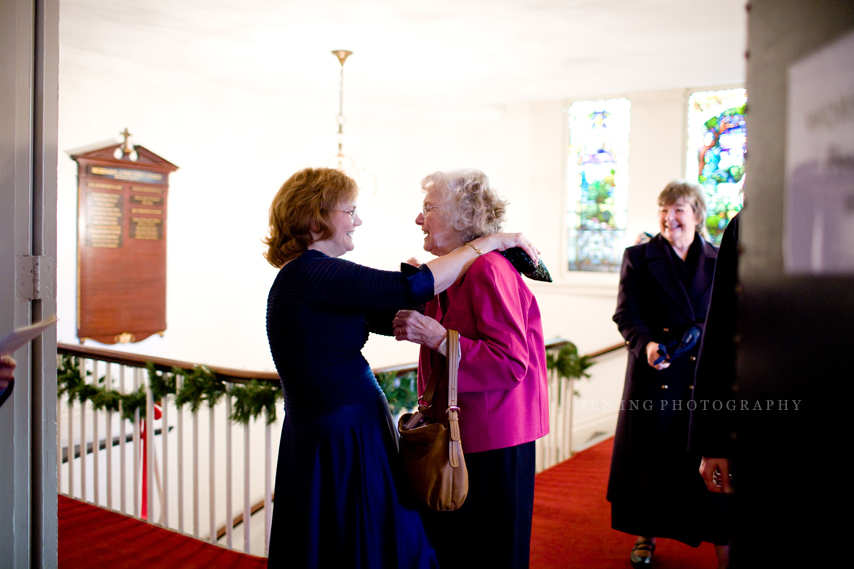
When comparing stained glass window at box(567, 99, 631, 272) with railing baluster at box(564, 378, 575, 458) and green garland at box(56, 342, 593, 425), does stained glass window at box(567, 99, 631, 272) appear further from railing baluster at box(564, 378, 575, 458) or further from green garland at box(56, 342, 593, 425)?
green garland at box(56, 342, 593, 425)

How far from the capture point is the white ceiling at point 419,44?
4703 mm

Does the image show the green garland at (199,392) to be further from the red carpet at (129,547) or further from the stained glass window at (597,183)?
the stained glass window at (597,183)

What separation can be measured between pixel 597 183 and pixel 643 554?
212 inches

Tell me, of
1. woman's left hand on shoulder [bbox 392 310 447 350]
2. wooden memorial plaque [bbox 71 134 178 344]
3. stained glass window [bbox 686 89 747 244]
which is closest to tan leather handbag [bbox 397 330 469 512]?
woman's left hand on shoulder [bbox 392 310 447 350]

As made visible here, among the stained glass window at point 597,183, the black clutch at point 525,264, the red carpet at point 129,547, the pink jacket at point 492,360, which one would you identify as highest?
the stained glass window at point 597,183

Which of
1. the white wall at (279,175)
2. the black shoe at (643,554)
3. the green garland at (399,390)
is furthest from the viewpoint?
the white wall at (279,175)

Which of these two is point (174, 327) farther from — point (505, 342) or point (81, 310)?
point (505, 342)

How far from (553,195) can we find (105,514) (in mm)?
5853

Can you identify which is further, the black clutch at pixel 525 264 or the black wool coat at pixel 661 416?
the black wool coat at pixel 661 416

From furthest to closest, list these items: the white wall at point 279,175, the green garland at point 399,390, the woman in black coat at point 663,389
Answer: the white wall at point 279,175 → the green garland at point 399,390 → the woman in black coat at point 663,389

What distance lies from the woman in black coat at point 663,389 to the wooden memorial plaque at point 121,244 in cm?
503

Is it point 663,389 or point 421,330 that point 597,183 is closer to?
point 663,389

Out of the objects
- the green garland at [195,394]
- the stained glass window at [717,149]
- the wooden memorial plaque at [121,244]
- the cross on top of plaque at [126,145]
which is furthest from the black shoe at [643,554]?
the cross on top of plaque at [126,145]

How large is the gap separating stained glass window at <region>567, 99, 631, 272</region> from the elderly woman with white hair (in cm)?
589
